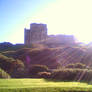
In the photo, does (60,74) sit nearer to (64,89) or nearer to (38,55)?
(64,89)

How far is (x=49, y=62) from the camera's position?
595 inches

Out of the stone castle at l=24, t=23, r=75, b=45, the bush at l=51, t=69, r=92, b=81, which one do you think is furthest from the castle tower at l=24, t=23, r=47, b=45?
the bush at l=51, t=69, r=92, b=81

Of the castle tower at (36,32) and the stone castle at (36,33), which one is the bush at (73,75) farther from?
the castle tower at (36,32)

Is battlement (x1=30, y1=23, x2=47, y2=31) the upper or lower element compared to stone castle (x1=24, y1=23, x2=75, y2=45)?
upper

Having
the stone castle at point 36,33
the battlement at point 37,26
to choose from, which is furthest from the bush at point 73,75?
the battlement at point 37,26

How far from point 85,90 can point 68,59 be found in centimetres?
1054

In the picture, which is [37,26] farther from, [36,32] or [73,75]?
[73,75]

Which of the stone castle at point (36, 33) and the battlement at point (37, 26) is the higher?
the battlement at point (37, 26)

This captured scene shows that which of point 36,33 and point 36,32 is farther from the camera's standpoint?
point 36,32

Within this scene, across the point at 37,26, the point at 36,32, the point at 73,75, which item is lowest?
the point at 73,75

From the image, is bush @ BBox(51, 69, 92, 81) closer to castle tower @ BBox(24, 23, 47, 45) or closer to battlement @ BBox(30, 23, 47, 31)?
castle tower @ BBox(24, 23, 47, 45)

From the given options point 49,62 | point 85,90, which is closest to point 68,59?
point 49,62

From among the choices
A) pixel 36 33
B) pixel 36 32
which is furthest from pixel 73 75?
pixel 36 32

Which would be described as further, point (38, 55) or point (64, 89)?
point (38, 55)
